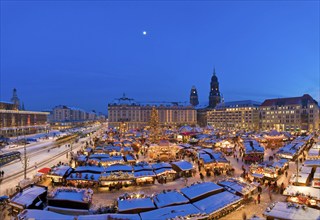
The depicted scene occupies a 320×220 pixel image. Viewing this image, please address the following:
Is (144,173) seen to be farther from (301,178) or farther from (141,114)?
(141,114)

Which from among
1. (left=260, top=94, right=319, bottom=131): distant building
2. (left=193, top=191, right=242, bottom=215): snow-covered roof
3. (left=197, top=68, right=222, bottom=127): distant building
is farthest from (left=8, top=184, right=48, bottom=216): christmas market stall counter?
(left=197, top=68, right=222, bottom=127): distant building

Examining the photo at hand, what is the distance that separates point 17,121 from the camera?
259ft

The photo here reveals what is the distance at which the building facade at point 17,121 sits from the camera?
71.2 m

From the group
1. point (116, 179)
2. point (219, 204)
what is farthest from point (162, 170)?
point (219, 204)

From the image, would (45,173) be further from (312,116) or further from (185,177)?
(312,116)

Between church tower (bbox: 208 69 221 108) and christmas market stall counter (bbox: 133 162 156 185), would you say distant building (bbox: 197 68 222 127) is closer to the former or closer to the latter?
church tower (bbox: 208 69 221 108)

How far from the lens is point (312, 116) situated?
270 ft

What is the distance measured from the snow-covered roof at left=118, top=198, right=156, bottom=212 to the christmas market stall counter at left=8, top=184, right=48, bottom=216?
17.0 feet

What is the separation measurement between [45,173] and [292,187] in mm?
20274

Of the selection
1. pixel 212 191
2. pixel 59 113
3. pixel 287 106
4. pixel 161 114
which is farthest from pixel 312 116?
pixel 59 113

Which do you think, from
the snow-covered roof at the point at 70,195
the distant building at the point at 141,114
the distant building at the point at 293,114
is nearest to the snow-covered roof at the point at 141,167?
the snow-covered roof at the point at 70,195

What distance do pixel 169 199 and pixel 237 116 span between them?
93183 millimetres

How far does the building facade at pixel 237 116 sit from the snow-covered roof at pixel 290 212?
8210 centimetres

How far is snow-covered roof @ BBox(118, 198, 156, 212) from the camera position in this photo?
570 inches
